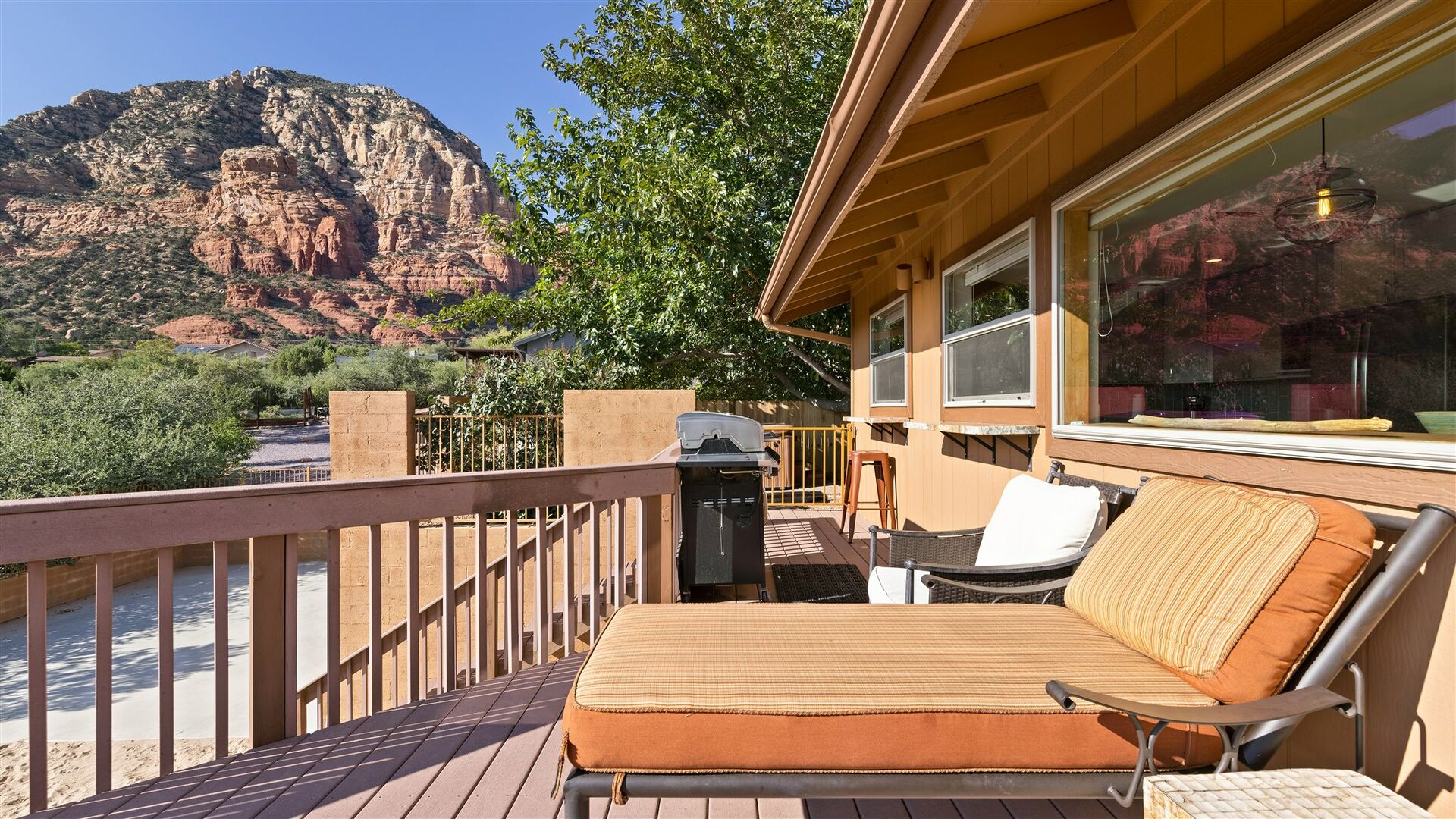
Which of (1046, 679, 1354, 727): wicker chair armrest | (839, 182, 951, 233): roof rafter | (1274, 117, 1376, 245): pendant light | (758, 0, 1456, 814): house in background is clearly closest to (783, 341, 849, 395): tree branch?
(839, 182, 951, 233): roof rafter

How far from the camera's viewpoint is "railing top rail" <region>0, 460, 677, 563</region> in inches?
64.9

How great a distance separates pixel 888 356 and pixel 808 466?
6467 millimetres

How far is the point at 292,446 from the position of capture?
23.8 m

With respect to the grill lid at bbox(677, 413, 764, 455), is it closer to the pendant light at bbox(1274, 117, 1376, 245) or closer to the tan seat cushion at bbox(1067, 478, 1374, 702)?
the tan seat cushion at bbox(1067, 478, 1374, 702)

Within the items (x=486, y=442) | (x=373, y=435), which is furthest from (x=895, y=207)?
(x=486, y=442)

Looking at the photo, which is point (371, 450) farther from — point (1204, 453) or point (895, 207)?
point (1204, 453)

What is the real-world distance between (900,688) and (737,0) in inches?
446

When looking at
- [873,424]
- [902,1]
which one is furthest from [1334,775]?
[873,424]

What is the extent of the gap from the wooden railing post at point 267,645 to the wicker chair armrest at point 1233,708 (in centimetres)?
216

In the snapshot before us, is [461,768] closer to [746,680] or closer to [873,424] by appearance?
[746,680]

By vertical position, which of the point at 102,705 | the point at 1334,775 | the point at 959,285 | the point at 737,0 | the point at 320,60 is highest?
the point at 320,60

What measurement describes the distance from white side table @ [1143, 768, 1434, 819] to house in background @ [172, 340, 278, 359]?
1728 inches

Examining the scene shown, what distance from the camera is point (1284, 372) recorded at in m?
1.77

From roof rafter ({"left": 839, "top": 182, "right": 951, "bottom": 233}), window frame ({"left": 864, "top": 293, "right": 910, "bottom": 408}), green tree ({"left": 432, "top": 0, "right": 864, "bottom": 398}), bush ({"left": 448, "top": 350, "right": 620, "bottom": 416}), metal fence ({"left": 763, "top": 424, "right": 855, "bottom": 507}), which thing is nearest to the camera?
roof rafter ({"left": 839, "top": 182, "right": 951, "bottom": 233})
